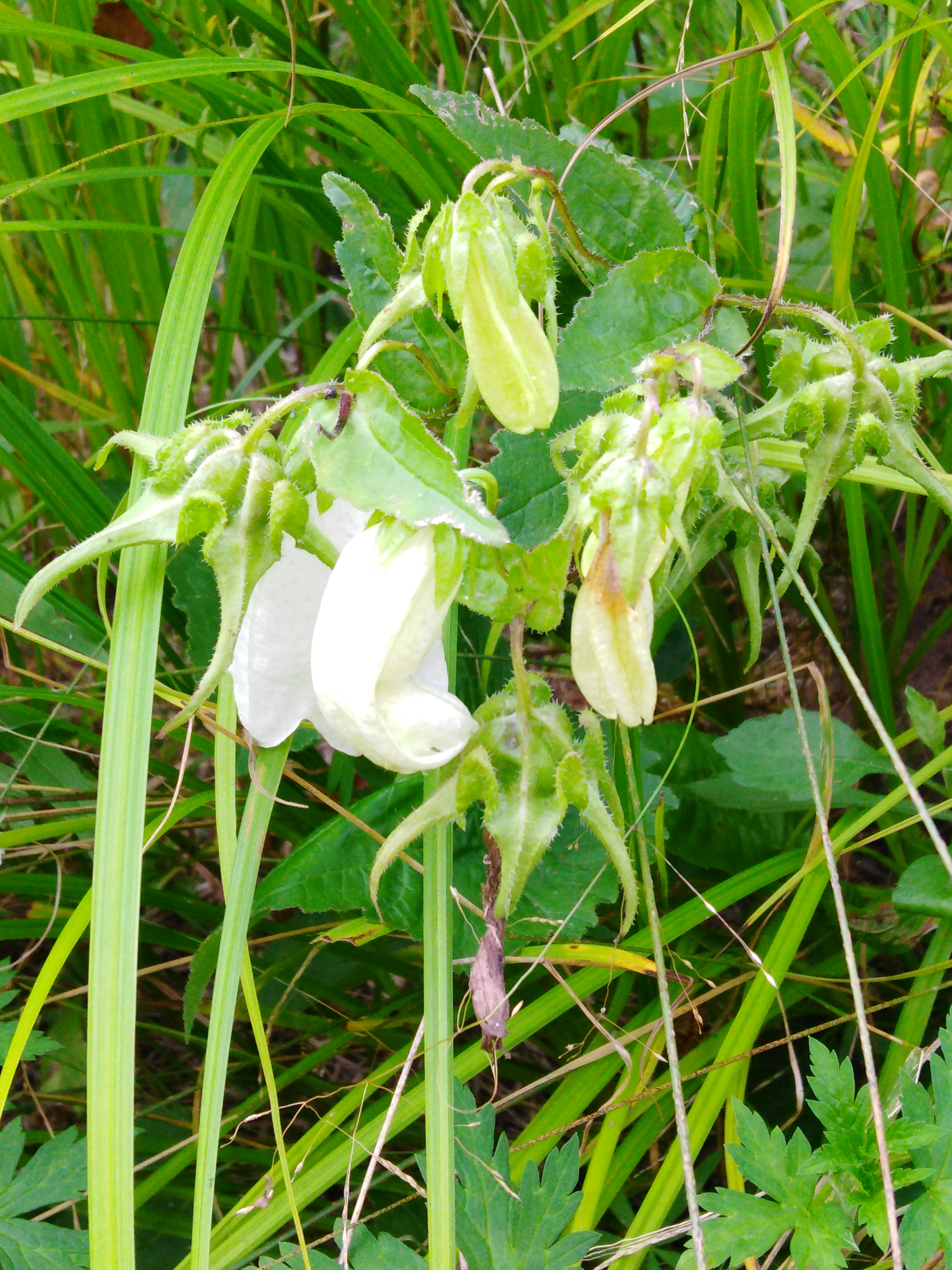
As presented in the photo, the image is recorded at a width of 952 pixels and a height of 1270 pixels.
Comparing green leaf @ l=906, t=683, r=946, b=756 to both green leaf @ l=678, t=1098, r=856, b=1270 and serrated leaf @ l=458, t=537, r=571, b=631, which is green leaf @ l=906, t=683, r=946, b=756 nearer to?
green leaf @ l=678, t=1098, r=856, b=1270

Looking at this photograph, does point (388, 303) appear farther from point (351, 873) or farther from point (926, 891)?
point (926, 891)

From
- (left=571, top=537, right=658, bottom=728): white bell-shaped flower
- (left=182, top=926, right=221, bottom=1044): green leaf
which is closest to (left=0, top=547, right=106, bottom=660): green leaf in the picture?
(left=182, top=926, right=221, bottom=1044): green leaf

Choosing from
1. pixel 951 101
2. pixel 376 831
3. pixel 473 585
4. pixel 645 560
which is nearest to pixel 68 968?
pixel 376 831

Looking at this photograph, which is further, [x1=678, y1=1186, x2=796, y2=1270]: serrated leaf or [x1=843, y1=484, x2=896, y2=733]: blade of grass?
[x1=843, y1=484, x2=896, y2=733]: blade of grass

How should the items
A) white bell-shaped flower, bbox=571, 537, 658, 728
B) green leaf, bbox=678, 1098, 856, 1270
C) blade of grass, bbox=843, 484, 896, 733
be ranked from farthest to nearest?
blade of grass, bbox=843, 484, 896, 733 → green leaf, bbox=678, 1098, 856, 1270 → white bell-shaped flower, bbox=571, 537, 658, 728

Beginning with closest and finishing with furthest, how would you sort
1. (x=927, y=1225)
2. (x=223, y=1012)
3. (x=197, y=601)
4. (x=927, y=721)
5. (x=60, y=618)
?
(x=223, y=1012) < (x=927, y=1225) < (x=927, y=721) < (x=197, y=601) < (x=60, y=618)

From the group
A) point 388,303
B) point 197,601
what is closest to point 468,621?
point 197,601
